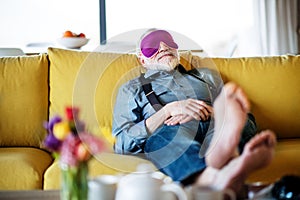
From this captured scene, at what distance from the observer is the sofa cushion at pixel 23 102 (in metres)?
2.08

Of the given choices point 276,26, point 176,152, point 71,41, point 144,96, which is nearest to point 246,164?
point 176,152

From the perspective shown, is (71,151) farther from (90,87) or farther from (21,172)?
(90,87)

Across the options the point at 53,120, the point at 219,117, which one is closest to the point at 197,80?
the point at 219,117

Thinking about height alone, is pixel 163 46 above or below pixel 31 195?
above

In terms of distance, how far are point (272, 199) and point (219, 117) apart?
0.25m

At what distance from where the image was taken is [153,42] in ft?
6.47

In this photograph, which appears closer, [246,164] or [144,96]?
[246,164]

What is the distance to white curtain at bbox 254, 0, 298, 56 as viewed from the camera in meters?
3.83

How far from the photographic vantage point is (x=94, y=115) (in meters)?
1.99

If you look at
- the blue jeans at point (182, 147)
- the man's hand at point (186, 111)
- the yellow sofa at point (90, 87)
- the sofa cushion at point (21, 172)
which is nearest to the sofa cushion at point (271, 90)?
the yellow sofa at point (90, 87)

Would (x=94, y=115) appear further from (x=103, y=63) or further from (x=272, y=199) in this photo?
(x=272, y=199)

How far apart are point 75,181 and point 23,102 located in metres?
1.13

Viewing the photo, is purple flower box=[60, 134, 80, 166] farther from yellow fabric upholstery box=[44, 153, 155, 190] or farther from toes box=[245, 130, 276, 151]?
toes box=[245, 130, 276, 151]

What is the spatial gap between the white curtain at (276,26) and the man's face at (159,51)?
2.06 meters
